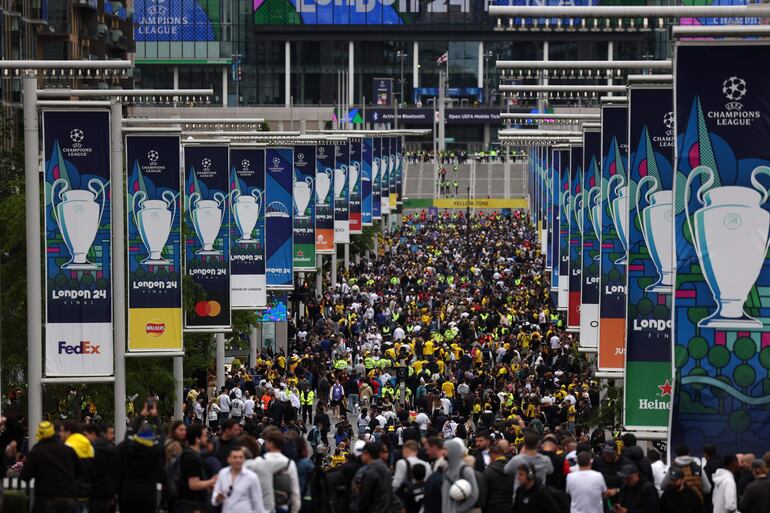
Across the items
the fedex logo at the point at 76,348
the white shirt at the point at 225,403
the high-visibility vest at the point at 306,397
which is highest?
the fedex logo at the point at 76,348

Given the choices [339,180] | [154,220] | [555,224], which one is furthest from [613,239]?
[339,180]

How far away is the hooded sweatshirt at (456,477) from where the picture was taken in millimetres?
15836

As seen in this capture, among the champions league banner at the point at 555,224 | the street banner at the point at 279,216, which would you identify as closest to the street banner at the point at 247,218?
the street banner at the point at 279,216

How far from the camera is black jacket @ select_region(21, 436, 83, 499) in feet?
51.4

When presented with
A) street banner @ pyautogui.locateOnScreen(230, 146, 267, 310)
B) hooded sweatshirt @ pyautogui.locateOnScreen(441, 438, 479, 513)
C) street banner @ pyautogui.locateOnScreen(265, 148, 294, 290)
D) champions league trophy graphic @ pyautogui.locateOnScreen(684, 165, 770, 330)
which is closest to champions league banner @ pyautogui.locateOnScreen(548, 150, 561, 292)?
street banner @ pyautogui.locateOnScreen(265, 148, 294, 290)

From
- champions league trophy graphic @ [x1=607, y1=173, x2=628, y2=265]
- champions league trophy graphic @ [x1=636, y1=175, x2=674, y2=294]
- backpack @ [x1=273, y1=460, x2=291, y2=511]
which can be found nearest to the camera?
backpack @ [x1=273, y1=460, x2=291, y2=511]

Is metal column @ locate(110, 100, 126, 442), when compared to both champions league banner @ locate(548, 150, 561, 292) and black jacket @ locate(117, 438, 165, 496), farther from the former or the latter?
champions league banner @ locate(548, 150, 561, 292)

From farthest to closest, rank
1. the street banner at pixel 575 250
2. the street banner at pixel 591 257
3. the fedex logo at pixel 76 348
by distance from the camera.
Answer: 1. the street banner at pixel 575 250
2. the street banner at pixel 591 257
3. the fedex logo at pixel 76 348

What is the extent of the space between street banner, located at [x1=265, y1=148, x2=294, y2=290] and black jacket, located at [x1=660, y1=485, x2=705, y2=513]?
23970 millimetres

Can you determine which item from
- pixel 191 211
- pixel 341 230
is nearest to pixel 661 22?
pixel 191 211

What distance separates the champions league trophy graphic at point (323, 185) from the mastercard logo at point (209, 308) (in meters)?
21.6

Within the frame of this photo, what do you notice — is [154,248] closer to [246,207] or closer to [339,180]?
[246,207]

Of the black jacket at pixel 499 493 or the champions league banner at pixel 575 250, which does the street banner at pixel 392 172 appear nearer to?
the champions league banner at pixel 575 250

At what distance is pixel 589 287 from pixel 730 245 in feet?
41.0
